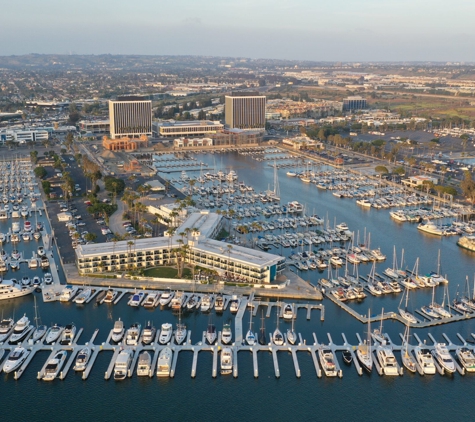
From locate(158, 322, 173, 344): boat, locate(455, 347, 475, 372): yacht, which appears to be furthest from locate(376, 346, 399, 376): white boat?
locate(158, 322, 173, 344): boat

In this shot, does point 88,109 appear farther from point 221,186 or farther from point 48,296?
point 48,296

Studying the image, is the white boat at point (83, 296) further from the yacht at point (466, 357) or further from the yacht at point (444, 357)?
the yacht at point (466, 357)

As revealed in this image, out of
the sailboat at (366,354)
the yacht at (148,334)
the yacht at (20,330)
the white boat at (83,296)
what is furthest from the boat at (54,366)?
the sailboat at (366,354)

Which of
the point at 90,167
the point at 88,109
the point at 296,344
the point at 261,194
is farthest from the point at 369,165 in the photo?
the point at 88,109

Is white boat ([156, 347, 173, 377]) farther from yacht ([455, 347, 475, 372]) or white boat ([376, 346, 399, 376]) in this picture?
yacht ([455, 347, 475, 372])

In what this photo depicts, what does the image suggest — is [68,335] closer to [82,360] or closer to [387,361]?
[82,360]

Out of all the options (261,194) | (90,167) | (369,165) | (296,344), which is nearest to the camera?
(296,344)

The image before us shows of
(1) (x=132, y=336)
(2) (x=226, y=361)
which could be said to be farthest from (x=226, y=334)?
(1) (x=132, y=336)
